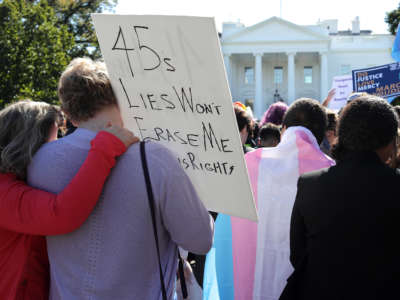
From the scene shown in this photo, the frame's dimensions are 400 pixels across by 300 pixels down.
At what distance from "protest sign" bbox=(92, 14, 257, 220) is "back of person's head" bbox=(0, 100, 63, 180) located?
369 mm

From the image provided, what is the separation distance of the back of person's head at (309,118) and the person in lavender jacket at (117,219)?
1.29m

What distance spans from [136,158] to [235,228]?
1.14 metres

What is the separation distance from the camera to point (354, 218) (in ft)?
5.53

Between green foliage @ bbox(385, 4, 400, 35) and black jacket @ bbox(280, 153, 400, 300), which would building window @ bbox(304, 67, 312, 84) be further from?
black jacket @ bbox(280, 153, 400, 300)

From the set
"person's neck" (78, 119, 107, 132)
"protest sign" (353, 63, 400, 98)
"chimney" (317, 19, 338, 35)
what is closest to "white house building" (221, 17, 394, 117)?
"chimney" (317, 19, 338, 35)

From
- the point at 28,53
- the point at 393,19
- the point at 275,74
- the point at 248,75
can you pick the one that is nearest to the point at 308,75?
the point at 275,74

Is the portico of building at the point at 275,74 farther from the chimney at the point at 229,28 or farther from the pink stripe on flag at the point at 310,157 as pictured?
the pink stripe on flag at the point at 310,157

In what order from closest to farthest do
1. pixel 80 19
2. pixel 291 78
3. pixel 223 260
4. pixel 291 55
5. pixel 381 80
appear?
pixel 223 260, pixel 381 80, pixel 80 19, pixel 291 78, pixel 291 55

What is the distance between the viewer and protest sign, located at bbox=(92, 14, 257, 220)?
156 cm

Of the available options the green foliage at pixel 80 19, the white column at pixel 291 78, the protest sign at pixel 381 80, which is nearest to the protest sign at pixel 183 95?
the protest sign at pixel 381 80

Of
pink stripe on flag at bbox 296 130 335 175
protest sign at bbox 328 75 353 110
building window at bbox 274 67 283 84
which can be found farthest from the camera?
building window at bbox 274 67 283 84

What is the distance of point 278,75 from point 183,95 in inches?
2075

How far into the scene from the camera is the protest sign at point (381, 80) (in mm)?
6094

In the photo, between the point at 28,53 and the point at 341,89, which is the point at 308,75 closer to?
the point at 28,53
